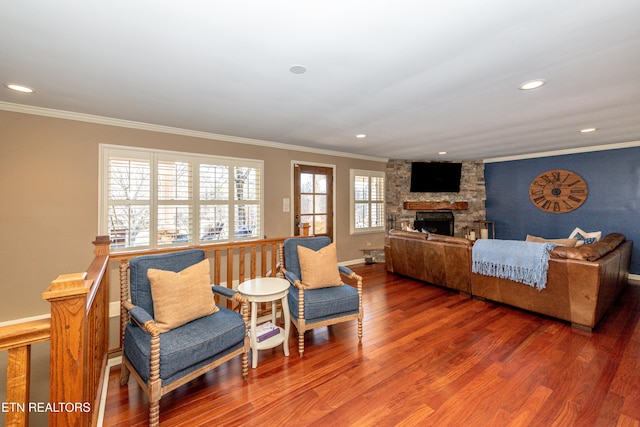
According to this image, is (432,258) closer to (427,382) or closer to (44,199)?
(427,382)

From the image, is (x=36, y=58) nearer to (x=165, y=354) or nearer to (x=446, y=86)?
(x=165, y=354)

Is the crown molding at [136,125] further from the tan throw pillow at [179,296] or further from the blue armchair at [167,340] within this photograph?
the tan throw pillow at [179,296]

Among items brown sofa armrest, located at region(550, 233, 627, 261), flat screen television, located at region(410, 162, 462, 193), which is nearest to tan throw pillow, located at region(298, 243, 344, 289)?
brown sofa armrest, located at region(550, 233, 627, 261)

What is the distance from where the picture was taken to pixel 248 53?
1942mm

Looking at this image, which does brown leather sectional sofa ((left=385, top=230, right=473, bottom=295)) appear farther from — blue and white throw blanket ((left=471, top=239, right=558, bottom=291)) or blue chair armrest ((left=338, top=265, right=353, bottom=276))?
blue chair armrest ((left=338, top=265, right=353, bottom=276))

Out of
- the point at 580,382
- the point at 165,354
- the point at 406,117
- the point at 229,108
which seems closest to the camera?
the point at 165,354

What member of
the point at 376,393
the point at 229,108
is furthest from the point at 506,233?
the point at 229,108

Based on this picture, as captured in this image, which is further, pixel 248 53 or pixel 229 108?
pixel 229 108

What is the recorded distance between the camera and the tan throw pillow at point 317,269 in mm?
2777

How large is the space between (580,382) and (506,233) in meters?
4.99

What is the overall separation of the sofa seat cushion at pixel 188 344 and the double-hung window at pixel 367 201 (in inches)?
165

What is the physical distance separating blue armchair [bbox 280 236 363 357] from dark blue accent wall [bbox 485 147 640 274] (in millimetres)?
5313

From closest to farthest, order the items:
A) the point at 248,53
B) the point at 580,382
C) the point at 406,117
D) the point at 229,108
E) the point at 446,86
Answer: the point at 248,53 → the point at 580,382 → the point at 446,86 → the point at 229,108 → the point at 406,117

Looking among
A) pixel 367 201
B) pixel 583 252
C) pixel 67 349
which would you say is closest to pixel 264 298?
pixel 67 349
